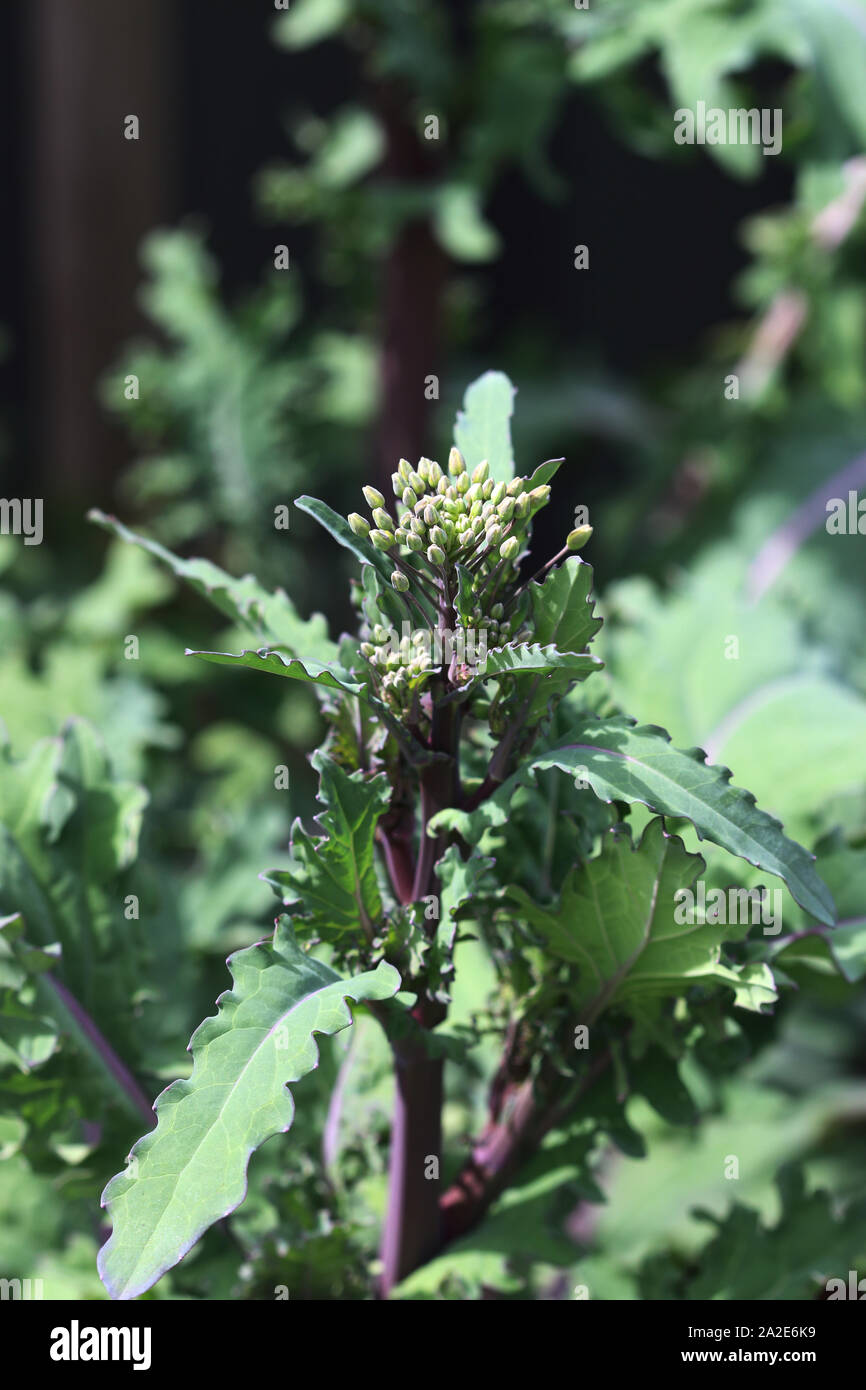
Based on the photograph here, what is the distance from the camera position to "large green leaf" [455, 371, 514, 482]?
0.71m

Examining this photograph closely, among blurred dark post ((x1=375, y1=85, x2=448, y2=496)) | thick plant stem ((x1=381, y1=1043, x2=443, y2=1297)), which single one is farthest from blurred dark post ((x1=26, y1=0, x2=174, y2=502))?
thick plant stem ((x1=381, y1=1043, x2=443, y2=1297))

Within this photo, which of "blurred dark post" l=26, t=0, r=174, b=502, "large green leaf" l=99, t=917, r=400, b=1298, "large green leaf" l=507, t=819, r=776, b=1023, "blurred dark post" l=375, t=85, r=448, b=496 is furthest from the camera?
"blurred dark post" l=26, t=0, r=174, b=502

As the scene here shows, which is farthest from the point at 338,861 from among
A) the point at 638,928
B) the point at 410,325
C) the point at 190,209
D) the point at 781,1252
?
the point at 190,209

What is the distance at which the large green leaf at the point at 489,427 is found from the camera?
0.71 metres

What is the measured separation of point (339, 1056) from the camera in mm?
941

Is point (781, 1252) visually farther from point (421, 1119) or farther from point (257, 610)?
point (257, 610)

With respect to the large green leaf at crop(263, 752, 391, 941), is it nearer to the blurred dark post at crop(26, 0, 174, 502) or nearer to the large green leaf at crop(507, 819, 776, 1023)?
the large green leaf at crop(507, 819, 776, 1023)

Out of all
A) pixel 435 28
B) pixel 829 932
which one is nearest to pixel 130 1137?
pixel 829 932

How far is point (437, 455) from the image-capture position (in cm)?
174

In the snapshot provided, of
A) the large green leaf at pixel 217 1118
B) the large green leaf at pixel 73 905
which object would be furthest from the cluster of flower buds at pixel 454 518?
the large green leaf at pixel 73 905

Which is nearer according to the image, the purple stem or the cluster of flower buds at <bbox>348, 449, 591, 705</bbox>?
the cluster of flower buds at <bbox>348, 449, 591, 705</bbox>

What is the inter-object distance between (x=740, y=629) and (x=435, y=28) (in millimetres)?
905

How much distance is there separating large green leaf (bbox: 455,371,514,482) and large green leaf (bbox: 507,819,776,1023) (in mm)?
212

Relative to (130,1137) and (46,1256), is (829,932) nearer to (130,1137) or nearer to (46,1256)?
(130,1137)
